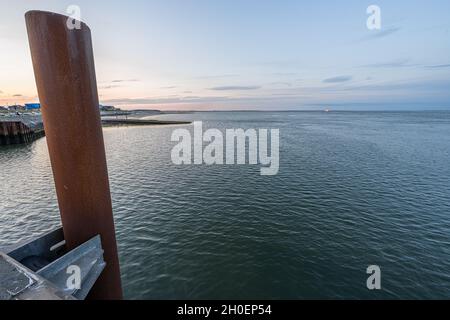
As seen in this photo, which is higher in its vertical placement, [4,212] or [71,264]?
[71,264]

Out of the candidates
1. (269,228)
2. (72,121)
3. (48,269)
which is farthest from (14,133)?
(48,269)

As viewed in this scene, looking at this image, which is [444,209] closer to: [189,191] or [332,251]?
[332,251]

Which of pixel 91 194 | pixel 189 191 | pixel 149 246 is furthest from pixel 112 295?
pixel 189 191

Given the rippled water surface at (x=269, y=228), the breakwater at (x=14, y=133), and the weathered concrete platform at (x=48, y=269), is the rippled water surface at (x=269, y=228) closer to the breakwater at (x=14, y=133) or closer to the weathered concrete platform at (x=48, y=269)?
the weathered concrete platform at (x=48, y=269)

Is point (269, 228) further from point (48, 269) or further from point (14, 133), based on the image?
point (14, 133)

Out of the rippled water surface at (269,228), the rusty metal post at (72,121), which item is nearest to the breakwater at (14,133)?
the rippled water surface at (269,228)
